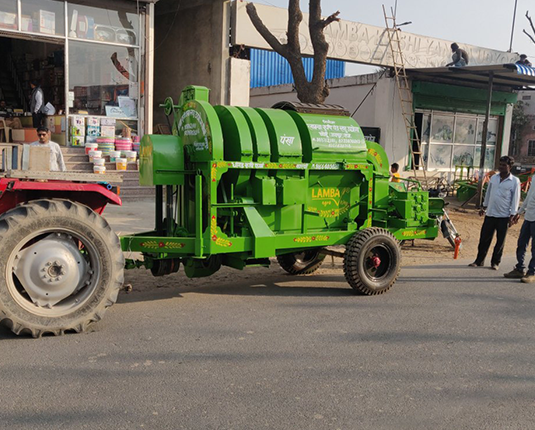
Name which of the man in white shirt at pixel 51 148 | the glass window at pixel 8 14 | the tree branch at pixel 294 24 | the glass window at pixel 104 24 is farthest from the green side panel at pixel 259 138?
the glass window at pixel 104 24

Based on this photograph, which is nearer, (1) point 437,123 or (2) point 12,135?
(2) point 12,135

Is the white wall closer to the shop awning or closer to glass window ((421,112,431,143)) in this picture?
the shop awning

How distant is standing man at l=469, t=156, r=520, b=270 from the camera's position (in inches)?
334

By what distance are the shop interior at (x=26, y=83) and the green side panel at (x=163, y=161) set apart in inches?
349

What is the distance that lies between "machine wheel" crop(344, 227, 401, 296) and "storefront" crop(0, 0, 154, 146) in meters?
9.45

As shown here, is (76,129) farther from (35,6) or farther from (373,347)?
(373,347)

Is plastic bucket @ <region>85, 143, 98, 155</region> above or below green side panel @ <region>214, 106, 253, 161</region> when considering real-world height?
below

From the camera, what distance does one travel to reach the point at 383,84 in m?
18.3

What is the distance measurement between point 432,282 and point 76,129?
993 centimetres

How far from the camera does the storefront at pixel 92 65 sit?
13.5 metres

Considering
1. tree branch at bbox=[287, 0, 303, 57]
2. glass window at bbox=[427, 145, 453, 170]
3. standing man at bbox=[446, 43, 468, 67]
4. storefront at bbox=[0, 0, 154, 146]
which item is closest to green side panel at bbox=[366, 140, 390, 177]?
tree branch at bbox=[287, 0, 303, 57]

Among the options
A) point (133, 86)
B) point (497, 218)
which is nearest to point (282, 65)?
point (133, 86)

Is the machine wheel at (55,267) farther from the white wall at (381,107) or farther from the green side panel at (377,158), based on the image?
the white wall at (381,107)

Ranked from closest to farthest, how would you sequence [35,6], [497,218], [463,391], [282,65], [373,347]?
[463,391] → [373,347] → [497,218] → [35,6] → [282,65]
